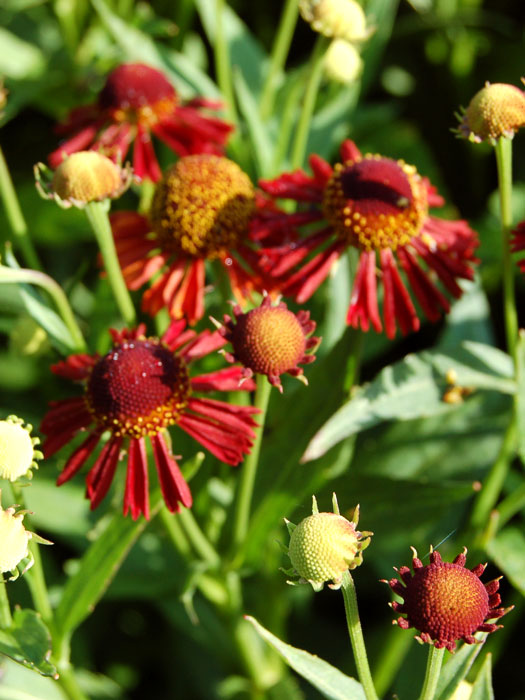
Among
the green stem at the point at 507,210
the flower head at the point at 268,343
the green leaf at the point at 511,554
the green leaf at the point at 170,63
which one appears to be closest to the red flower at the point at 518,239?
the green stem at the point at 507,210

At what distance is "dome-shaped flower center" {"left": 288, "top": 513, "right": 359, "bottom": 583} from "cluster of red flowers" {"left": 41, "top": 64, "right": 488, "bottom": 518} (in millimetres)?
212

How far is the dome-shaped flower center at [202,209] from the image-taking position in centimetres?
117

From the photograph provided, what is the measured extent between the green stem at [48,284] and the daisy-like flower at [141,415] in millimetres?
57

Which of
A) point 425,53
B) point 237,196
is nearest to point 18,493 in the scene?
point 237,196

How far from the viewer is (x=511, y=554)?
116 cm

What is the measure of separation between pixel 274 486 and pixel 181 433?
0.15 metres

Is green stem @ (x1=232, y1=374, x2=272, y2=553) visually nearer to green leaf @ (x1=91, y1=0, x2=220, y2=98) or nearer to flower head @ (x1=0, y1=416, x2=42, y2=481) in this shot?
flower head @ (x1=0, y1=416, x2=42, y2=481)

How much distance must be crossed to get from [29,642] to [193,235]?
1.80ft

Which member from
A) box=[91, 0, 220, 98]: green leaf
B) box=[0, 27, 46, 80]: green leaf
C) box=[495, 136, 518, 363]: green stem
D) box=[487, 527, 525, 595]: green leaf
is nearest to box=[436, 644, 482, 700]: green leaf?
box=[487, 527, 525, 595]: green leaf

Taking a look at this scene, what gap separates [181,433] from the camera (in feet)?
3.96

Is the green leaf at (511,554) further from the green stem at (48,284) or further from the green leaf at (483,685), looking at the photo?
the green stem at (48,284)

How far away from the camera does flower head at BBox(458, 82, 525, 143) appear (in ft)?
3.15

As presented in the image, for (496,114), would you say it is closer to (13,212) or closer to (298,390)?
(298,390)

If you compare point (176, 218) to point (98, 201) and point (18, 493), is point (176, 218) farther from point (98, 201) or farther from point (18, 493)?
point (18, 493)
